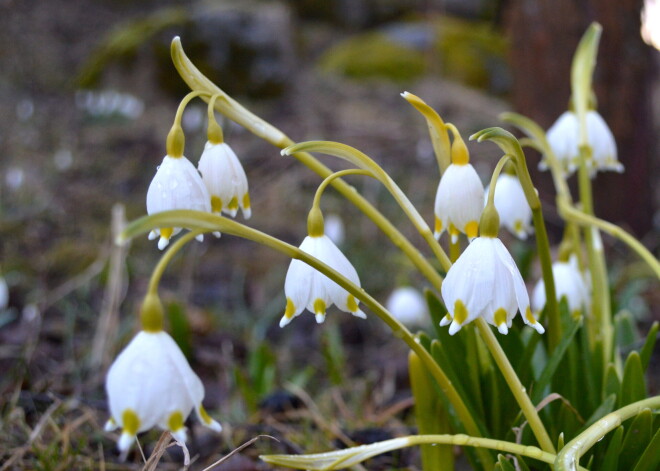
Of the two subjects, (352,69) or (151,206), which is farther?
(352,69)

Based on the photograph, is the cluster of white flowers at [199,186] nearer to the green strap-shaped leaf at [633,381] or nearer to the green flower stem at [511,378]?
the green flower stem at [511,378]

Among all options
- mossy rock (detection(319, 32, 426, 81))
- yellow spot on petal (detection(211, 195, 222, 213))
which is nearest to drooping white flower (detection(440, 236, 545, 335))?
yellow spot on petal (detection(211, 195, 222, 213))

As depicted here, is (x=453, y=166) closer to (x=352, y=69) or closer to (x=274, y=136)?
(x=274, y=136)

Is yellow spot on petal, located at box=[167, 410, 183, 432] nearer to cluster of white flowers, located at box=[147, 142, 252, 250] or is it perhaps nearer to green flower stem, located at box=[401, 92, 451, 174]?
cluster of white flowers, located at box=[147, 142, 252, 250]

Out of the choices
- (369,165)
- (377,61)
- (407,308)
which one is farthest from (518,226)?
(377,61)

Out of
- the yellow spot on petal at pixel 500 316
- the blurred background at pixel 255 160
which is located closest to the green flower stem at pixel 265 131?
the yellow spot on petal at pixel 500 316

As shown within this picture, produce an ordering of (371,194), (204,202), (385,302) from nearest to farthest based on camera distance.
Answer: (204,202) < (385,302) < (371,194)

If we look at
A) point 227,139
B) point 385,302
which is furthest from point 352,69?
point 385,302
